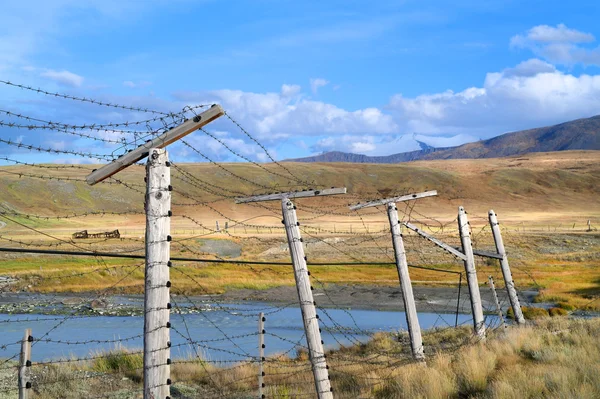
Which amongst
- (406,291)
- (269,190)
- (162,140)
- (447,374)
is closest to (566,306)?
(406,291)

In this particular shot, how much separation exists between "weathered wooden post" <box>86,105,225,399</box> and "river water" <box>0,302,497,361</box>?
15275 millimetres

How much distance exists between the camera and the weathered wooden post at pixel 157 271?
859 centimetres

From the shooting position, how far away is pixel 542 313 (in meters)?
33.1

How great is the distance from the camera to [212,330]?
108 ft

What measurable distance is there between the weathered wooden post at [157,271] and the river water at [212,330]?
50.1ft

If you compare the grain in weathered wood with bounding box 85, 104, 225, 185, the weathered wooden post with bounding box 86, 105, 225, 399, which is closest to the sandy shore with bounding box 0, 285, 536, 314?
the grain in weathered wood with bounding box 85, 104, 225, 185

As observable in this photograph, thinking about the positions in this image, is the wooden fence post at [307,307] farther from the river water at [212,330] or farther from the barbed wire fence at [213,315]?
the river water at [212,330]

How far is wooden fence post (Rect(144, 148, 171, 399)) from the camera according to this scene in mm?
8586

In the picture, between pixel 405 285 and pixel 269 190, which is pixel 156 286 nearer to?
pixel 405 285

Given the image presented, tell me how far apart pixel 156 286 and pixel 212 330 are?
24813 mm

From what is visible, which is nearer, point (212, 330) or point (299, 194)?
point (299, 194)

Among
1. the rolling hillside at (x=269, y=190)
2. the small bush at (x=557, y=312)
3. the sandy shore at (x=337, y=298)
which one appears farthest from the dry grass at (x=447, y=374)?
the rolling hillside at (x=269, y=190)

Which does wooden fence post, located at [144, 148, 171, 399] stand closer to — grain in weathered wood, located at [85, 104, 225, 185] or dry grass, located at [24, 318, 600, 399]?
grain in weathered wood, located at [85, 104, 225, 185]

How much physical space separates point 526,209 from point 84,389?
155 meters
